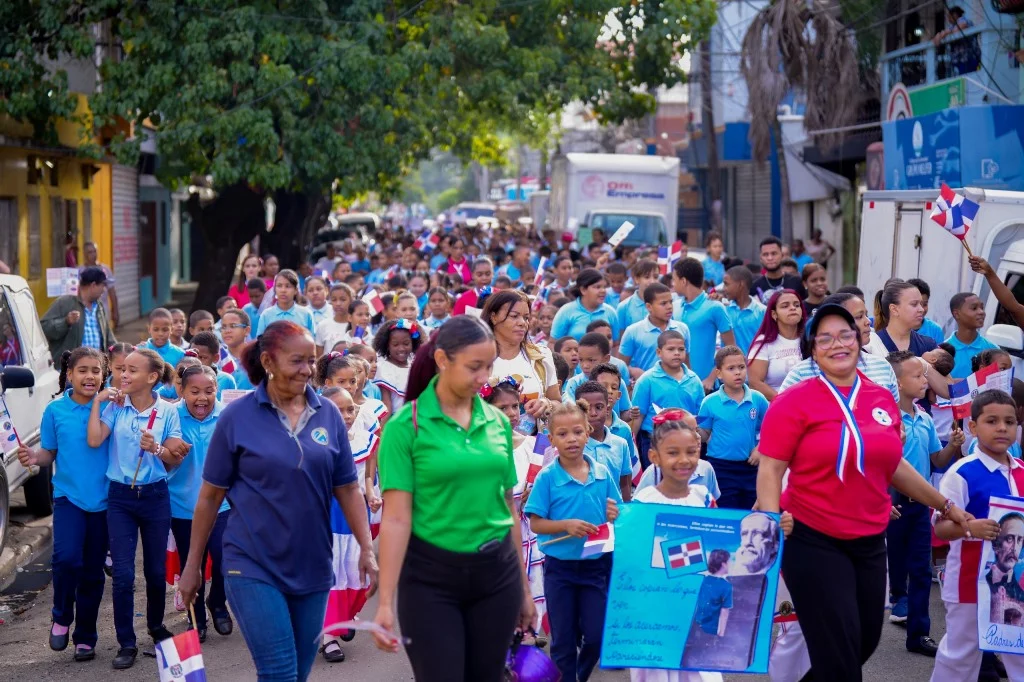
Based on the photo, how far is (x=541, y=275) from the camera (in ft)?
56.3

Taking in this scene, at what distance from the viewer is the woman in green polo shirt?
14.6ft

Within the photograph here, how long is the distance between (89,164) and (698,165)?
62.5ft

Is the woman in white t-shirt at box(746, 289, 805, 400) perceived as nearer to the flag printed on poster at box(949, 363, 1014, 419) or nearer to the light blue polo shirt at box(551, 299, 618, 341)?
the flag printed on poster at box(949, 363, 1014, 419)

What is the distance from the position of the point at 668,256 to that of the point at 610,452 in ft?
28.9

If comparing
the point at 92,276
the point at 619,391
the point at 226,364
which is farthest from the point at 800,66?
the point at 619,391

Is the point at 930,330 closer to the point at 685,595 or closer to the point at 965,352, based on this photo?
the point at 965,352

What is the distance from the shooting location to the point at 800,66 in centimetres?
2188

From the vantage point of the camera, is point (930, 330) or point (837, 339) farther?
point (930, 330)

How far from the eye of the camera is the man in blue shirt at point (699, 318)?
10.3 meters

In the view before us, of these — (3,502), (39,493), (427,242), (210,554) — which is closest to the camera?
(210,554)

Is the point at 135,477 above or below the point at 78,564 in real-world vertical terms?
above

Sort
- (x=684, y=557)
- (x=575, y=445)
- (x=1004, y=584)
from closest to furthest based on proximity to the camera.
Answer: (x=684, y=557) → (x=1004, y=584) → (x=575, y=445)

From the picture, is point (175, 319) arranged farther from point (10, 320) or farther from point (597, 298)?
point (597, 298)

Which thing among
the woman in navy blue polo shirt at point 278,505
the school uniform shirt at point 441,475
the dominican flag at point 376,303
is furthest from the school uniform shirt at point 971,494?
the dominican flag at point 376,303
